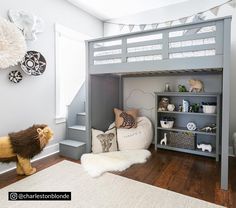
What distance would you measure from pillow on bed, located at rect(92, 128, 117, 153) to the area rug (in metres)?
0.59

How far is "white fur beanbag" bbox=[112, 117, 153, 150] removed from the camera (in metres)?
3.00

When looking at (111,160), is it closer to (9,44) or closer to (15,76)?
(15,76)

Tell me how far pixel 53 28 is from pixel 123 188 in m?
2.57

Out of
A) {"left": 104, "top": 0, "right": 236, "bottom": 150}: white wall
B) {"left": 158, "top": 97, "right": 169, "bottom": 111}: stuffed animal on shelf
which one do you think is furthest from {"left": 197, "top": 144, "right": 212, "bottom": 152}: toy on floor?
{"left": 158, "top": 97, "right": 169, "bottom": 111}: stuffed animal on shelf

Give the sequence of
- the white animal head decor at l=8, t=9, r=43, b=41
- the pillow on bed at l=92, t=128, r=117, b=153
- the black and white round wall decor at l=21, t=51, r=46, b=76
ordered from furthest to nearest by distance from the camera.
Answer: the pillow on bed at l=92, t=128, r=117, b=153 < the black and white round wall decor at l=21, t=51, r=46, b=76 < the white animal head decor at l=8, t=9, r=43, b=41

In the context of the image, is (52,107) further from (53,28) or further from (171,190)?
(171,190)

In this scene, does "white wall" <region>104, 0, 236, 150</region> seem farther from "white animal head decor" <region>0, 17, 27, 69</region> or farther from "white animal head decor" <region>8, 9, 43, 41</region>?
"white animal head decor" <region>0, 17, 27, 69</region>

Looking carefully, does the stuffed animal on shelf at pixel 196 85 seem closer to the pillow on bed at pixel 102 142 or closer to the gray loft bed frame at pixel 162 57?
the gray loft bed frame at pixel 162 57

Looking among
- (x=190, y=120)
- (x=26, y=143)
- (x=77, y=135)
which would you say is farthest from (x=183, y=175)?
(x=26, y=143)

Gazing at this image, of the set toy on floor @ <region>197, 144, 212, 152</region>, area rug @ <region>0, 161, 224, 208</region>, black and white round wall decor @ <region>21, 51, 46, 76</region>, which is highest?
black and white round wall decor @ <region>21, 51, 46, 76</region>

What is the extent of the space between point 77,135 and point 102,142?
0.48 meters

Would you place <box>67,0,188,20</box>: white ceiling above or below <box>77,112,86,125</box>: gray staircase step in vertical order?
above

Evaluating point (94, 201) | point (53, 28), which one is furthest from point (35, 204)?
point (53, 28)

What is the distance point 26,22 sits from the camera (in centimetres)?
242
